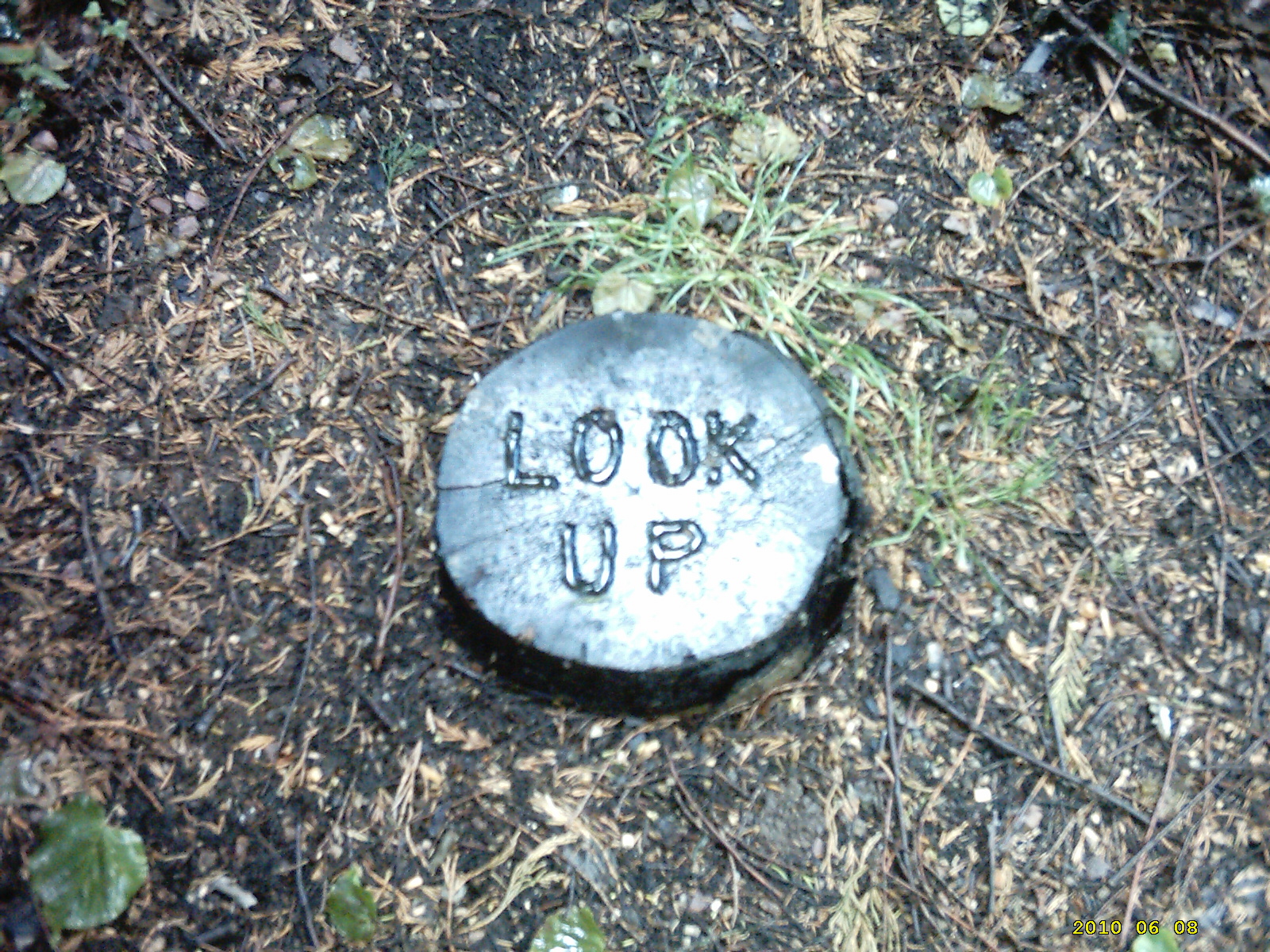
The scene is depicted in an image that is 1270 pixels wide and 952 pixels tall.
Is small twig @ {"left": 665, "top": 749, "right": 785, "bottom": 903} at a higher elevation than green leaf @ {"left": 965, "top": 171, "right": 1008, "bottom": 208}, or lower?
lower

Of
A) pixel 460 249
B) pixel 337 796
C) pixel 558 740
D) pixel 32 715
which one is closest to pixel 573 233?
pixel 460 249

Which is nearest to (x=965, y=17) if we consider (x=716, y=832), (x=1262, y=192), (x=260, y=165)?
(x=1262, y=192)

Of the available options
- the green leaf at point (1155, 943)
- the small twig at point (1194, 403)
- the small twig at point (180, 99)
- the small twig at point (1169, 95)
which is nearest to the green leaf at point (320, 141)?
the small twig at point (180, 99)

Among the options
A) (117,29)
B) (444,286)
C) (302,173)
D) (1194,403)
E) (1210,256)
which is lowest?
(1194,403)

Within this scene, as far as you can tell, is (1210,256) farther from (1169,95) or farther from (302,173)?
(302,173)

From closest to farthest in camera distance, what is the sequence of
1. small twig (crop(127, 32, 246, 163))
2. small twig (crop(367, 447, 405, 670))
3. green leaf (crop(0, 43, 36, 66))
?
small twig (crop(367, 447, 405, 670))
green leaf (crop(0, 43, 36, 66))
small twig (crop(127, 32, 246, 163))

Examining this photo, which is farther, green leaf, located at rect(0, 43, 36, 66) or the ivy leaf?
the ivy leaf

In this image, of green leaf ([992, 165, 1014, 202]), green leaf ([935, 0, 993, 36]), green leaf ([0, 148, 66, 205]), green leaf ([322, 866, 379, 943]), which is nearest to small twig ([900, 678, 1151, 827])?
green leaf ([322, 866, 379, 943])

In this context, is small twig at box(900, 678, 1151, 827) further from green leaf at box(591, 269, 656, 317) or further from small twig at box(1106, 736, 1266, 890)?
green leaf at box(591, 269, 656, 317)
